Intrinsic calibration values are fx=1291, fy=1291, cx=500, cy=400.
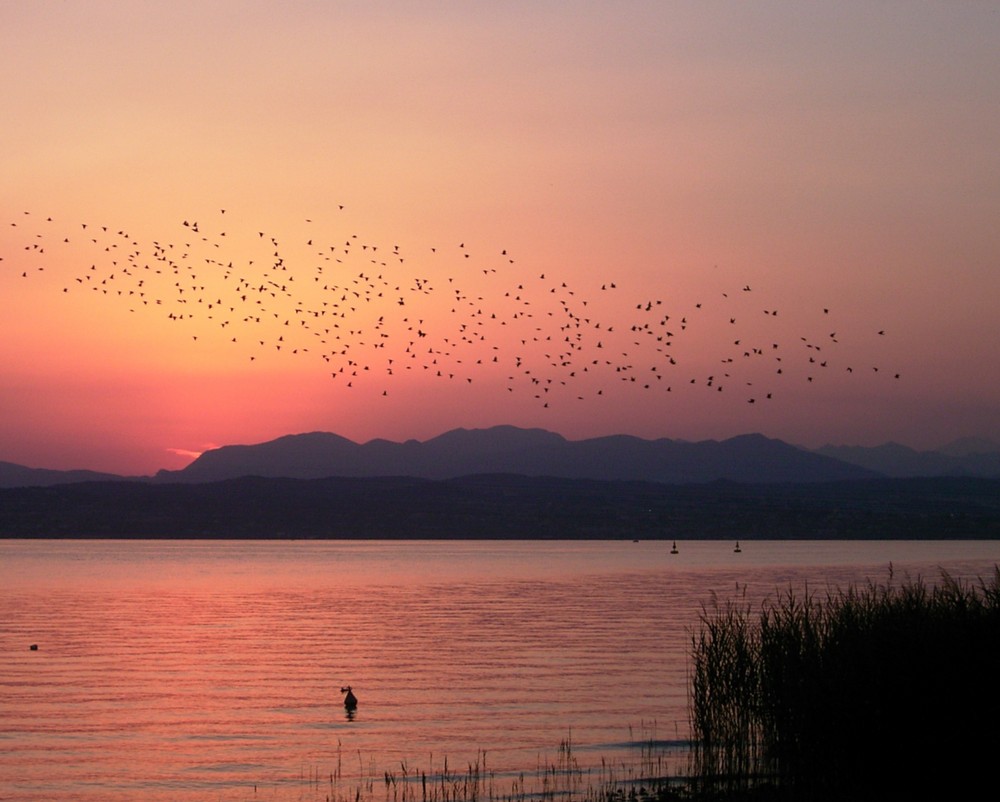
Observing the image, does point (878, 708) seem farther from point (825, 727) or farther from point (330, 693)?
point (330, 693)

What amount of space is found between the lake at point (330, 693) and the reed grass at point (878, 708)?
3.91 metres

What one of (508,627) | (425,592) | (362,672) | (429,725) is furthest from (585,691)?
(425,592)

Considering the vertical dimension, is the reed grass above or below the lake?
above

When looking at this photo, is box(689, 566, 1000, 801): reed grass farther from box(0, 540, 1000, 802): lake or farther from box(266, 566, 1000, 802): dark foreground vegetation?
box(0, 540, 1000, 802): lake

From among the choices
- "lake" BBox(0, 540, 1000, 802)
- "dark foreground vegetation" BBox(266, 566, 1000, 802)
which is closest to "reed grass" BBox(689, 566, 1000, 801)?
"dark foreground vegetation" BBox(266, 566, 1000, 802)

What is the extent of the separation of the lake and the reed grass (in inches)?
154

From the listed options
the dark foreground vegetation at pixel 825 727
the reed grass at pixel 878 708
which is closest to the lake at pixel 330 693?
the dark foreground vegetation at pixel 825 727

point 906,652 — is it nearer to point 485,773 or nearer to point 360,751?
point 485,773

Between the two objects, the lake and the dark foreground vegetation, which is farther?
the lake

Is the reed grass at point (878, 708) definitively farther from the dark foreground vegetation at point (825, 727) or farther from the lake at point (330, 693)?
the lake at point (330, 693)

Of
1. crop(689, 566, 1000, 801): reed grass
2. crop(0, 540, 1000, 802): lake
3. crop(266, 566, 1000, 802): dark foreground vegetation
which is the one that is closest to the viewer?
crop(689, 566, 1000, 801): reed grass

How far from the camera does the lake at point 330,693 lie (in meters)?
35.6

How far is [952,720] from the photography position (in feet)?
82.2

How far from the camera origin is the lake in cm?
3562
